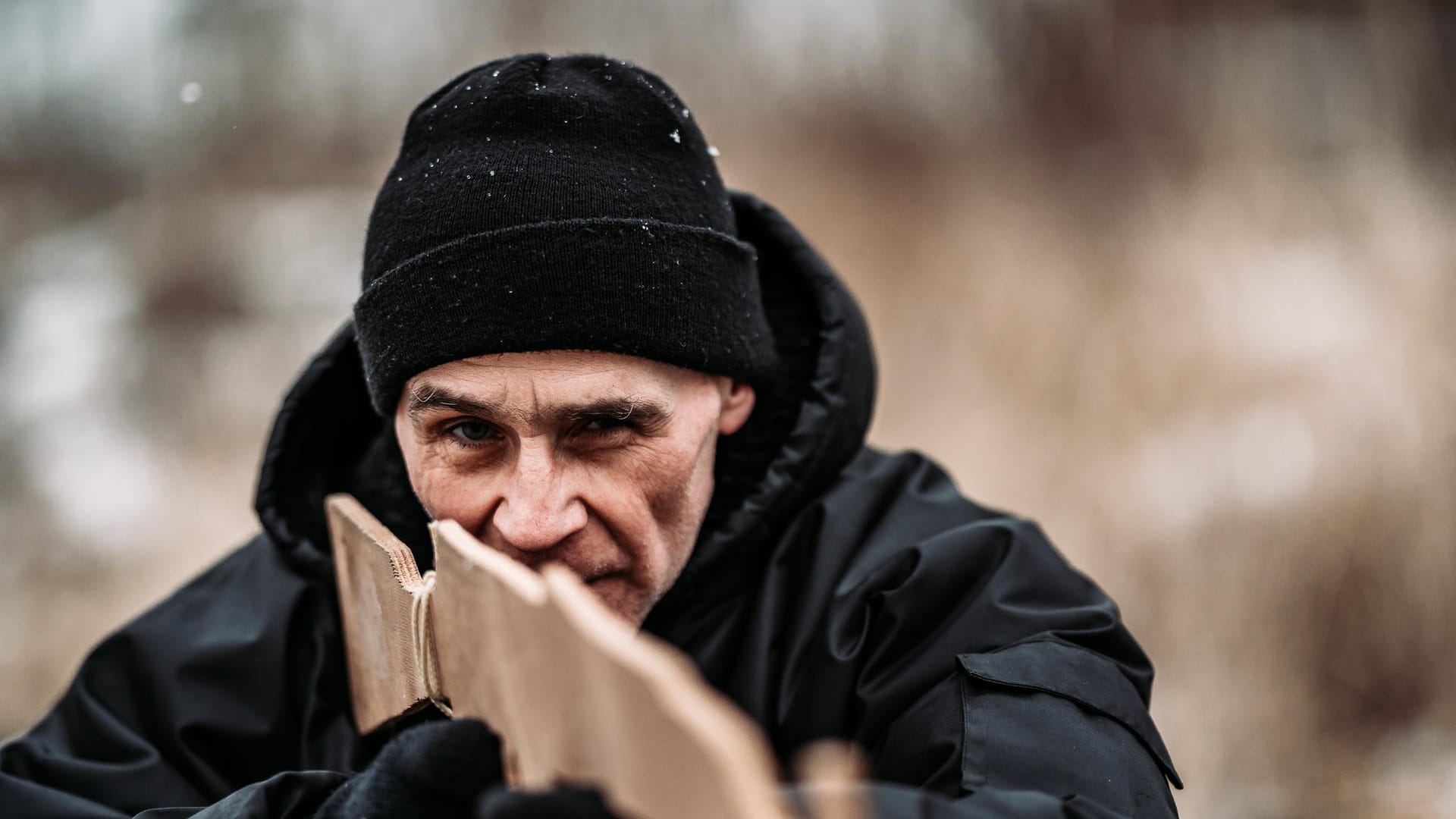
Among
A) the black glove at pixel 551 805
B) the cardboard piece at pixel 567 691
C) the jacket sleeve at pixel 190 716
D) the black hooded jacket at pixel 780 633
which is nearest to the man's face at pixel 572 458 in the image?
the black hooded jacket at pixel 780 633

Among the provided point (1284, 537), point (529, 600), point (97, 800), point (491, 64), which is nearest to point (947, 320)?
point (1284, 537)

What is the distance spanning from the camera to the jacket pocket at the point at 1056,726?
1346mm

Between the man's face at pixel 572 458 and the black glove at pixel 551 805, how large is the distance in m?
0.69

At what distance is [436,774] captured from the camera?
1074 millimetres

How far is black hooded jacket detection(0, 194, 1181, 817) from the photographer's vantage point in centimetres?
146

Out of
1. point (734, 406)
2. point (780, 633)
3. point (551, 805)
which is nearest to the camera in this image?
point (551, 805)

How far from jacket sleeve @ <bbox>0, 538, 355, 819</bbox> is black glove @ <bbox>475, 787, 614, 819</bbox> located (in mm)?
1041

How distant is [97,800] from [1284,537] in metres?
3.55

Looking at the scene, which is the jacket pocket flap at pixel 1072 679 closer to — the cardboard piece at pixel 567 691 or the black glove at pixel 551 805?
the cardboard piece at pixel 567 691

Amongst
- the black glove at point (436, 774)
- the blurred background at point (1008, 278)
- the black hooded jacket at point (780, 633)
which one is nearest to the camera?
the black glove at point (436, 774)

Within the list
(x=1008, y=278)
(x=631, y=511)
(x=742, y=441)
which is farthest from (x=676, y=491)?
(x=1008, y=278)

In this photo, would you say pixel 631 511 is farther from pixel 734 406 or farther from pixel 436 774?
pixel 436 774

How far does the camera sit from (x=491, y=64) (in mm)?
1790

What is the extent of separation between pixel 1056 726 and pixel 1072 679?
0.34 ft
